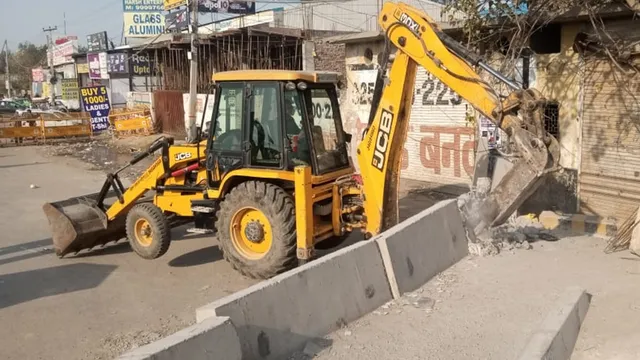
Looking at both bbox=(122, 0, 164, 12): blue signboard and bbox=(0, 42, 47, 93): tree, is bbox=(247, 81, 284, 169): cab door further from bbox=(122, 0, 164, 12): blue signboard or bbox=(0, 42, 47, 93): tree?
bbox=(0, 42, 47, 93): tree

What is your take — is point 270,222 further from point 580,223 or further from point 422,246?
point 580,223

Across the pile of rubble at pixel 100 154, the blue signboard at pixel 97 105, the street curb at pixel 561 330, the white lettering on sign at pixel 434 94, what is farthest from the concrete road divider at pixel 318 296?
the blue signboard at pixel 97 105

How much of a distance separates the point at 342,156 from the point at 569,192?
4461 mm

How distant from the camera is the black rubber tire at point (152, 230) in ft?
25.0

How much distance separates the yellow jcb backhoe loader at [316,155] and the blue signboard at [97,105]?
69.4 feet

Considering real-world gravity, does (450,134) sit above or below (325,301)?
above

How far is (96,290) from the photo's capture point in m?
6.95

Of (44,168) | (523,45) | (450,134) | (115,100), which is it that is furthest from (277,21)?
(523,45)

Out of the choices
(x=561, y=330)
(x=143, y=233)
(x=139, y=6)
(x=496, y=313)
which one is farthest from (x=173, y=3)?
(x=561, y=330)

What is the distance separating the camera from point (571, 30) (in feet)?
31.0

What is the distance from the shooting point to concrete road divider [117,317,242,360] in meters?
3.53

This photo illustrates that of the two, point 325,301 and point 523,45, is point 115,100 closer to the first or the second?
point 523,45

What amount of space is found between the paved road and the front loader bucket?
22cm

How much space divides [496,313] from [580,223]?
393 centimetres
